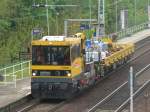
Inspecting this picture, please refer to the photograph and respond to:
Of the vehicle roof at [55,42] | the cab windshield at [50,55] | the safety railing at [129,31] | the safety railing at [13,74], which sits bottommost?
the safety railing at [13,74]

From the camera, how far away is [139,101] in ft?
90.6

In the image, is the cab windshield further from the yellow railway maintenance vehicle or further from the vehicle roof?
the vehicle roof

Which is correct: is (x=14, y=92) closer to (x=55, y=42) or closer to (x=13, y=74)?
(x=13, y=74)

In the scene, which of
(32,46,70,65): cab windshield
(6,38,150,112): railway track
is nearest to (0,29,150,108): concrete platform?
(6,38,150,112): railway track

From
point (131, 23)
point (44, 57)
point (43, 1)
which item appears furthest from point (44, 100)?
point (131, 23)

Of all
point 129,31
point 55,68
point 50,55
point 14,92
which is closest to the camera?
point 55,68

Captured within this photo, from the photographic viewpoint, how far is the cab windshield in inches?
1078

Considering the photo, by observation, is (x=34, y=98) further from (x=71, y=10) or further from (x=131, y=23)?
(x=131, y=23)

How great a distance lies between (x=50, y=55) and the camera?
27531 millimetres

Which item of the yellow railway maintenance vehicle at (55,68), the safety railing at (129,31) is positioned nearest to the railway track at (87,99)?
the yellow railway maintenance vehicle at (55,68)

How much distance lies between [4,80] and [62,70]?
5623mm

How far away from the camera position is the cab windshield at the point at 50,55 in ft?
89.9

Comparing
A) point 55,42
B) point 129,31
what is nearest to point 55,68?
point 55,42

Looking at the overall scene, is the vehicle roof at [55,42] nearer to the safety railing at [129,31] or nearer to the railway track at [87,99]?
the railway track at [87,99]
